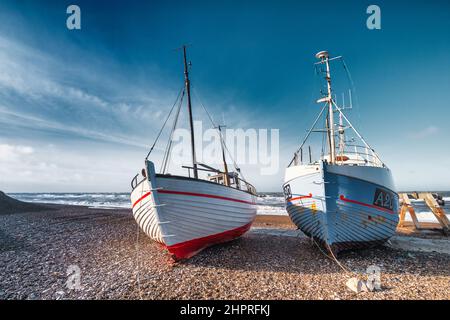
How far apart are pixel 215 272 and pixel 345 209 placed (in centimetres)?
520

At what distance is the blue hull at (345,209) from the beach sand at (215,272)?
2.64 feet

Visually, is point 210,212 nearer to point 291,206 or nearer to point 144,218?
point 144,218

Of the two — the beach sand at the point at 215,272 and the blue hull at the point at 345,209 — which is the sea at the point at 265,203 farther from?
the beach sand at the point at 215,272

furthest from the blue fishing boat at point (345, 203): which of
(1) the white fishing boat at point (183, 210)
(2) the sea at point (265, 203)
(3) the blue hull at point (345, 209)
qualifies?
(2) the sea at point (265, 203)

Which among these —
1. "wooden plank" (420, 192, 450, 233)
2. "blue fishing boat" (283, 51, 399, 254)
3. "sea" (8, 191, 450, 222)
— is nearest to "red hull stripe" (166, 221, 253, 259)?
"blue fishing boat" (283, 51, 399, 254)

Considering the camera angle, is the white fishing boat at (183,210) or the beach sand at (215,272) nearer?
the beach sand at (215,272)

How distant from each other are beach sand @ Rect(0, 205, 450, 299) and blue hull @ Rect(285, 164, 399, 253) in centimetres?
80

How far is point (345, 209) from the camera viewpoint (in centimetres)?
765

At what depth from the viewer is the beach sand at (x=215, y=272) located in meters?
5.47

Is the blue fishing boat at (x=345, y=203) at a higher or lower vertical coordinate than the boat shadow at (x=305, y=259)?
higher

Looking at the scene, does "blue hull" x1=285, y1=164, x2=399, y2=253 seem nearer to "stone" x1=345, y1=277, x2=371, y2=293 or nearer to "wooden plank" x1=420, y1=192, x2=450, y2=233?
"stone" x1=345, y1=277, x2=371, y2=293
